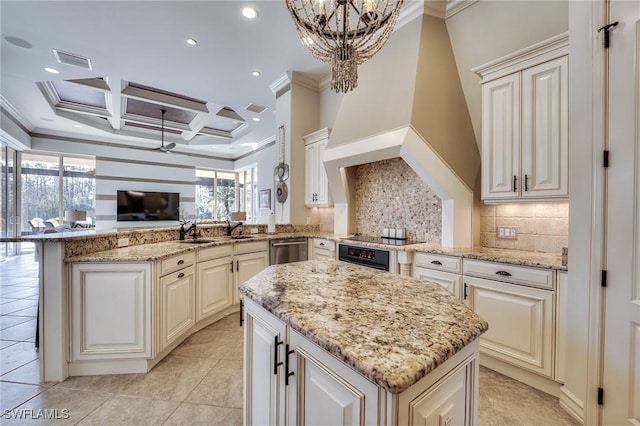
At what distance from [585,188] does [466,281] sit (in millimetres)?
1061

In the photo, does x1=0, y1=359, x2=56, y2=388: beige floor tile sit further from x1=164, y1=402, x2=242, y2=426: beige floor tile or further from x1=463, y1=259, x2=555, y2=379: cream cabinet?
x1=463, y1=259, x2=555, y2=379: cream cabinet

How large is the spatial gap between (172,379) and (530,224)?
3.26 m

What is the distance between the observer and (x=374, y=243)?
3.12 metres

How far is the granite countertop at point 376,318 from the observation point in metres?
0.70

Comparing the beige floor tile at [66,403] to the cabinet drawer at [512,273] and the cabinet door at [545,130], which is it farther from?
the cabinet door at [545,130]

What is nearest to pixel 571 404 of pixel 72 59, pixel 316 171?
pixel 316 171

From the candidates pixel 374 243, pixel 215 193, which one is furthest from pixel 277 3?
pixel 215 193


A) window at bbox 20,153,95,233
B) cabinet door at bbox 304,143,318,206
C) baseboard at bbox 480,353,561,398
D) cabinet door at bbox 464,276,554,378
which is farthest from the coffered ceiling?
baseboard at bbox 480,353,561,398

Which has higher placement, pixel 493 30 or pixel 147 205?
pixel 493 30

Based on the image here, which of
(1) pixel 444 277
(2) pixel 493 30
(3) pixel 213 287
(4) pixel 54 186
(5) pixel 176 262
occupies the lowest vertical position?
(3) pixel 213 287

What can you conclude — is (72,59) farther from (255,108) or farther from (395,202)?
(395,202)

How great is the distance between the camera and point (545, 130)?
211 cm

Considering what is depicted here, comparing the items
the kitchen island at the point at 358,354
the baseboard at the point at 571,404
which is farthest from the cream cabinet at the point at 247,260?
the baseboard at the point at 571,404

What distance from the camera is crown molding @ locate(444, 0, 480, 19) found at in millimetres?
2759
